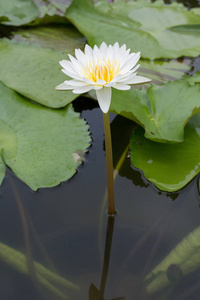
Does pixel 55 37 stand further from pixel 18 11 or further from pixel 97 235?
pixel 97 235

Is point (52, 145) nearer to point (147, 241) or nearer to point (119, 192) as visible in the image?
point (119, 192)

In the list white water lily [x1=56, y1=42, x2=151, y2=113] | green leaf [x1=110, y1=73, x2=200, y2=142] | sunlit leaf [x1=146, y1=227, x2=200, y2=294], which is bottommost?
sunlit leaf [x1=146, y1=227, x2=200, y2=294]

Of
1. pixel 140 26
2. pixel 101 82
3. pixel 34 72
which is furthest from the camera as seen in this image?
pixel 140 26

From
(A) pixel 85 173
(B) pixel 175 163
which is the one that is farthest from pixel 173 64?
(A) pixel 85 173

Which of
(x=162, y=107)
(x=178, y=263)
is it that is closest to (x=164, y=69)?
(x=162, y=107)

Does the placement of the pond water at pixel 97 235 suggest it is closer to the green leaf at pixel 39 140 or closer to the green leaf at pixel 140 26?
the green leaf at pixel 39 140

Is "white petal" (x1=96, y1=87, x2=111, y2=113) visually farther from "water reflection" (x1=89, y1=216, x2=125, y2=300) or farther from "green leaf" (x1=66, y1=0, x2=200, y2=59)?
"green leaf" (x1=66, y1=0, x2=200, y2=59)

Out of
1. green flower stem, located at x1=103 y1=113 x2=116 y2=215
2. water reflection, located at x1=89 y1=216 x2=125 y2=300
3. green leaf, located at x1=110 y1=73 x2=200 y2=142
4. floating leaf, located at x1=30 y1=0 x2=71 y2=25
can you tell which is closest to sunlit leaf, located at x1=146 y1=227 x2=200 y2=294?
water reflection, located at x1=89 y1=216 x2=125 y2=300
